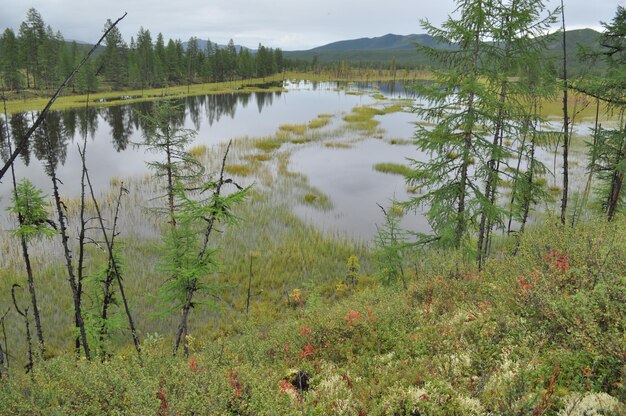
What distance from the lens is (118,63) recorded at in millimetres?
91938

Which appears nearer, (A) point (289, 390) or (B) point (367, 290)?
(A) point (289, 390)

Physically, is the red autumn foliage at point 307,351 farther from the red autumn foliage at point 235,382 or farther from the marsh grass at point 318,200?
the marsh grass at point 318,200

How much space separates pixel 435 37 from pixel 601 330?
10756 mm

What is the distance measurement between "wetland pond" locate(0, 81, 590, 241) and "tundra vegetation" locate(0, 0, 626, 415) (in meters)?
1.77

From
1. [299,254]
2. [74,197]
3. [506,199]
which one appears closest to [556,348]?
[299,254]

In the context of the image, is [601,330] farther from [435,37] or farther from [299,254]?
[299,254]

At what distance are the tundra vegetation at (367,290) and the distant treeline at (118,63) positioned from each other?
3943 centimetres

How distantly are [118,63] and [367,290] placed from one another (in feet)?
345

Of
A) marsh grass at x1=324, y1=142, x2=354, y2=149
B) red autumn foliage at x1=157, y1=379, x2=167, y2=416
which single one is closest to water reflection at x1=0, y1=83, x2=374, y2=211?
marsh grass at x1=324, y1=142, x2=354, y2=149

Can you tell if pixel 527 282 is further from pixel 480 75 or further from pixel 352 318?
pixel 480 75

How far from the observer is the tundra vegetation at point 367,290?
13.1ft

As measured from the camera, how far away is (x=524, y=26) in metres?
11.3

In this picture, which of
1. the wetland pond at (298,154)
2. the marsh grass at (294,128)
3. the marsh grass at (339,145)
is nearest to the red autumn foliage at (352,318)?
the wetland pond at (298,154)

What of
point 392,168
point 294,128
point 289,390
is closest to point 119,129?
point 294,128
